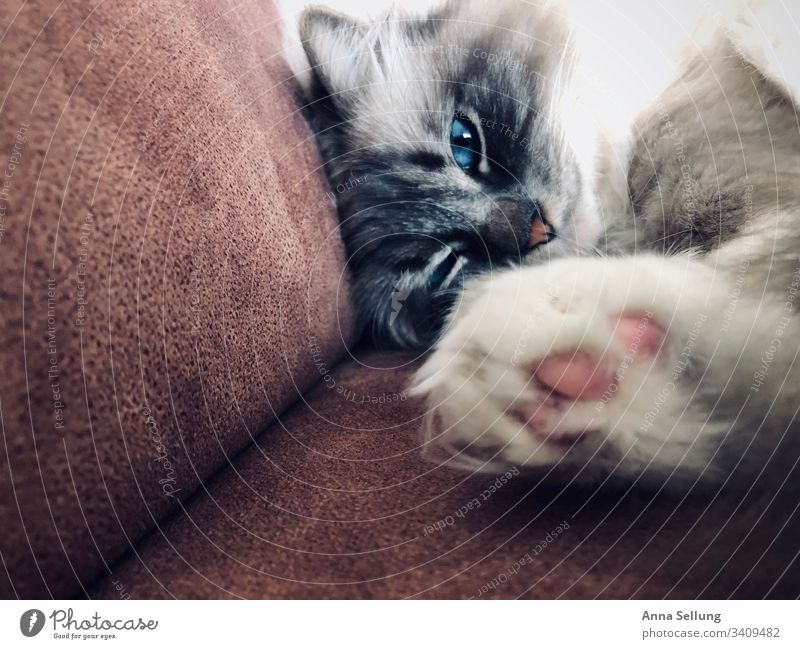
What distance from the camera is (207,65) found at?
1.38 ft

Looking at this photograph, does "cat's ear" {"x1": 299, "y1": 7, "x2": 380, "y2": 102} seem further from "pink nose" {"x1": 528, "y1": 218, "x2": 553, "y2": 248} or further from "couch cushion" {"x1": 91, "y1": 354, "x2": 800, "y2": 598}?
"couch cushion" {"x1": 91, "y1": 354, "x2": 800, "y2": 598}

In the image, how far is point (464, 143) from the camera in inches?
22.4

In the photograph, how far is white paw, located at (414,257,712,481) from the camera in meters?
0.35

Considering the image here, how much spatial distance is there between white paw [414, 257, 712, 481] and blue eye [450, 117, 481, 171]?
22 cm

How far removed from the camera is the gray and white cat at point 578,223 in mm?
355

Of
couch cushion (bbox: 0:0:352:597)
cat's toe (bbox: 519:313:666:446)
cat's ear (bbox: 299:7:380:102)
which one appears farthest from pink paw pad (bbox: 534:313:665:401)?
cat's ear (bbox: 299:7:380:102)

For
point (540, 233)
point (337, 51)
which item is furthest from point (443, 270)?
point (337, 51)

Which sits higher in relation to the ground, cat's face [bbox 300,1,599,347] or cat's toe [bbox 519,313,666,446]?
cat's face [bbox 300,1,599,347]

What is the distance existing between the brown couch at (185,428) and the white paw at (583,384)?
0.08ft

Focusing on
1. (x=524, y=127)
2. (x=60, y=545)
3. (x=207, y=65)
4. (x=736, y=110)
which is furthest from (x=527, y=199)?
(x=60, y=545)

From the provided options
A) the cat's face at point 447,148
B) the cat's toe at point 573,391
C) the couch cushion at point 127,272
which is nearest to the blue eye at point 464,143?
the cat's face at point 447,148

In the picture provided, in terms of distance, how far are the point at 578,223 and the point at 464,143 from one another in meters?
0.14

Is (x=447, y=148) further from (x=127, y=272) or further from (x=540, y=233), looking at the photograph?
(x=127, y=272)

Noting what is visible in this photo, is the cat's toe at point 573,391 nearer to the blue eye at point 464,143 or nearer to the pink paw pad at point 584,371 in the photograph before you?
the pink paw pad at point 584,371
